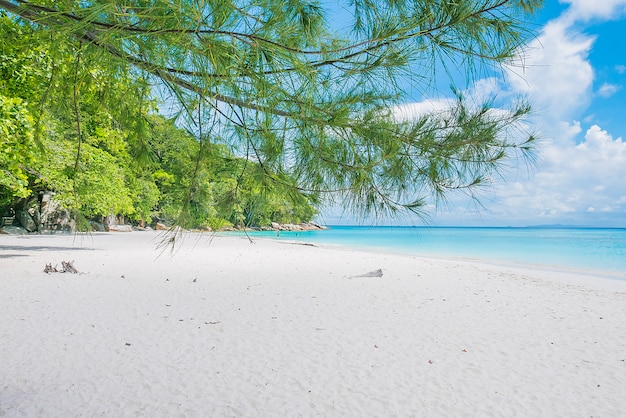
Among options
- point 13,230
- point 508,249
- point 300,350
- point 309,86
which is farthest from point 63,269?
point 508,249

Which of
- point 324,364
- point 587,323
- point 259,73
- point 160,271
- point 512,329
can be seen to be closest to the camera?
point 259,73

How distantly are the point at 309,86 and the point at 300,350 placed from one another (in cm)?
194

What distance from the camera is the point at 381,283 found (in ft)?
20.1

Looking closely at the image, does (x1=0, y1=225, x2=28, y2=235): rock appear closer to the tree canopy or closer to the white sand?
the white sand

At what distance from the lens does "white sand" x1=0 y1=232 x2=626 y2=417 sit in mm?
2203

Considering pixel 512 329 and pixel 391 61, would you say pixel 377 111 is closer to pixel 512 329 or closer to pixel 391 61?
pixel 391 61

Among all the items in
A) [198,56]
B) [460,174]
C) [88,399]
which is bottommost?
[88,399]

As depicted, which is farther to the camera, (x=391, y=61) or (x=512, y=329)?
(x=512, y=329)

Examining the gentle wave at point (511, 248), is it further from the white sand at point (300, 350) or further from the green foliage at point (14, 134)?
the green foliage at point (14, 134)

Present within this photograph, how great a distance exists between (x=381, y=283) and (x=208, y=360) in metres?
3.77

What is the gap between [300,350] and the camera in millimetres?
3004

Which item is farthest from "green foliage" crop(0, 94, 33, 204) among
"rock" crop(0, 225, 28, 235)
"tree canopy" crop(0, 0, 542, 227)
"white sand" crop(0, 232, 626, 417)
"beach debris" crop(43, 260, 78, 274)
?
"rock" crop(0, 225, 28, 235)

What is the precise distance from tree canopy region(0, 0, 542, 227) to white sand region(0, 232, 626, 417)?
42.8 inches

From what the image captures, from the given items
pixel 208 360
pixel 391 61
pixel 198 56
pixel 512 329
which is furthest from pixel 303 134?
pixel 512 329
